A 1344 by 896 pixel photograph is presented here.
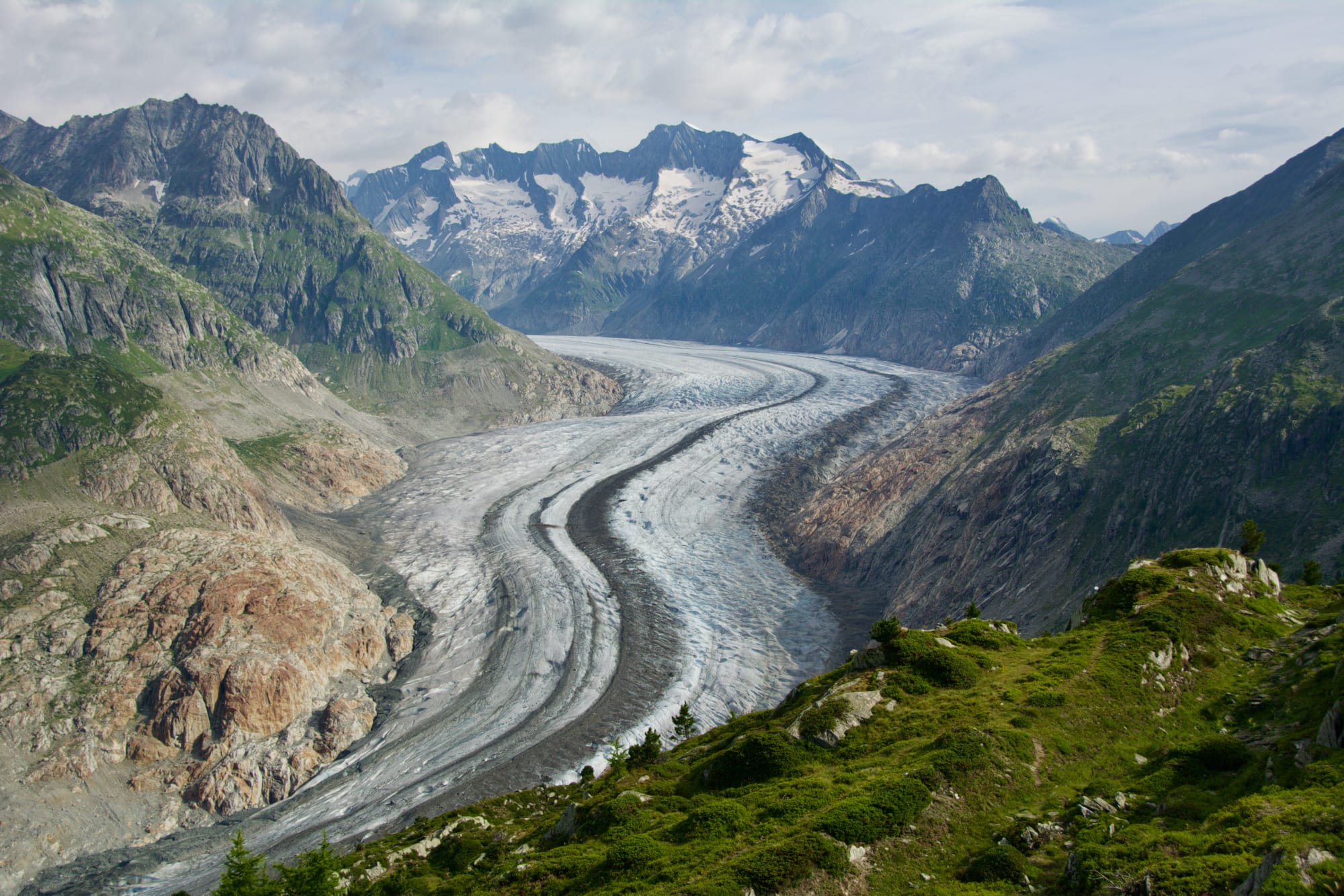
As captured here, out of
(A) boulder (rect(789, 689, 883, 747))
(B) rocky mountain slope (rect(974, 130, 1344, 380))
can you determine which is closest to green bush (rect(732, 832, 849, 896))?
(A) boulder (rect(789, 689, 883, 747))

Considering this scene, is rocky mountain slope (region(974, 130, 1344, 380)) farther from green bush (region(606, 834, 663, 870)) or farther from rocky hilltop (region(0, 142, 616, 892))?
green bush (region(606, 834, 663, 870))

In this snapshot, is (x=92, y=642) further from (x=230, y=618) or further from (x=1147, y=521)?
(x=1147, y=521)

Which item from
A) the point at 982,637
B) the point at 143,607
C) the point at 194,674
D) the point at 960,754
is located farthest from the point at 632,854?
the point at 143,607

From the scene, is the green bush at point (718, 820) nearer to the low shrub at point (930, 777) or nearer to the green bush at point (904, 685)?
the low shrub at point (930, 777)

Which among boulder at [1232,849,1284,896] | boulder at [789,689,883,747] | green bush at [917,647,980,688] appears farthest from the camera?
green bush at [917,647,980,688]

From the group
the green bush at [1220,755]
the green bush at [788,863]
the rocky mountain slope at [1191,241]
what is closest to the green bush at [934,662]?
the green bush at [1220,755]

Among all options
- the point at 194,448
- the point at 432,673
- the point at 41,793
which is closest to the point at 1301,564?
the point at 432,673

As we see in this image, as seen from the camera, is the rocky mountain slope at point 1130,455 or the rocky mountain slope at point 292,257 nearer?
the rocky mountain slope at point 1130,455
